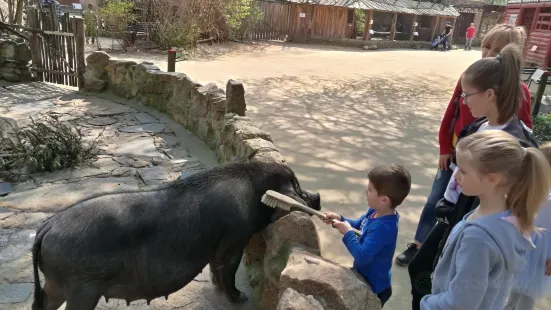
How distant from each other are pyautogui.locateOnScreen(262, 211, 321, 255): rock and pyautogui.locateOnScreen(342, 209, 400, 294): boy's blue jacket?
0.33 meters

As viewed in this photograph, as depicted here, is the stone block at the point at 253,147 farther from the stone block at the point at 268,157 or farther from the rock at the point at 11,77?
the rock at the point at 11,77

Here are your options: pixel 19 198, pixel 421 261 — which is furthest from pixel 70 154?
pixel 421 261

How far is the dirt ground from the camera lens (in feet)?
A: 14.5

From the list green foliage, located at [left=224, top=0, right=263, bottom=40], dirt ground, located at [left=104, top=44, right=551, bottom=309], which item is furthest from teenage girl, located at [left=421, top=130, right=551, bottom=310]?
green foliage, located at [left=224, top=0, right=263, bottom=40]

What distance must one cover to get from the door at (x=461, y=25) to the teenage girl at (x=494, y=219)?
3288 centimetres

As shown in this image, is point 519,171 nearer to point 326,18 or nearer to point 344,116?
point 344,116

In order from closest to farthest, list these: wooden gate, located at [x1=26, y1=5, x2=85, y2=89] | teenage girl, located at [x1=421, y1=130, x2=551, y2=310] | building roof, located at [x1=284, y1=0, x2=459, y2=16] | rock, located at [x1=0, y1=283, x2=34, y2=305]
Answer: teenage girl, located at [x1=421, y1=130, x2=551, y2=310] → rock, located at [x1=0, y1=283, x2=34, y2=305] → wooden gate, located at [x1=26, y1=5, x2=85, y2=89] → building roof, located at [x1=284, y1=0, x2=459, y2=16]

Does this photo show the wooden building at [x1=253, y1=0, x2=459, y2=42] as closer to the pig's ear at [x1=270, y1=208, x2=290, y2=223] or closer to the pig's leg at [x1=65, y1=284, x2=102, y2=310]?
the pig's ear at [x1=270, y1=208, x2=290, y2=223]

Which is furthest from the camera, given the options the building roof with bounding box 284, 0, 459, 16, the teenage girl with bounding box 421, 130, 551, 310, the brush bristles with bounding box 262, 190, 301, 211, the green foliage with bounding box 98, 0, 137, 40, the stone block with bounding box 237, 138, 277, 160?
the building roof with bounding box 284, 0, 459, 16

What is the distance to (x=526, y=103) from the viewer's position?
242cm

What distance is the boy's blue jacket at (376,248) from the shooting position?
212 centimetres

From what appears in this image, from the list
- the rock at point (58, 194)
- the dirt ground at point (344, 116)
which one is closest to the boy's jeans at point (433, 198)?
the dirt ground at point (344, 116)

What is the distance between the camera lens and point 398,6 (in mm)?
24812

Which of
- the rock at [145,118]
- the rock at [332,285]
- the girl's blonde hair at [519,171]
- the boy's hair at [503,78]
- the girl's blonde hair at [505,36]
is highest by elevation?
the girl's blonde hair at [505,36]
